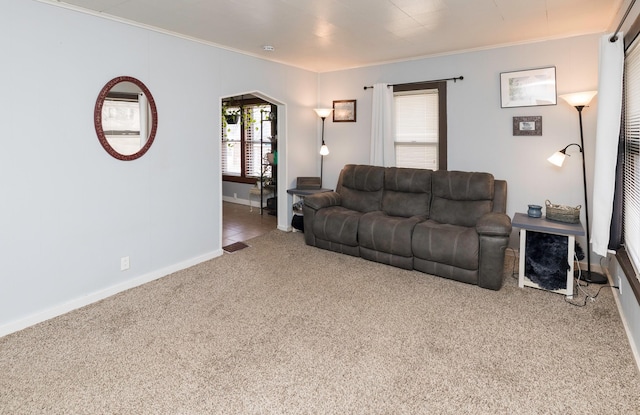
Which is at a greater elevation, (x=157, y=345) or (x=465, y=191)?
(x=465, y=191)

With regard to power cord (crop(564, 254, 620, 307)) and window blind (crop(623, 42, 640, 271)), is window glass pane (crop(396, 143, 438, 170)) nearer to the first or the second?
power cord (crop(564, 254, 620, 307))

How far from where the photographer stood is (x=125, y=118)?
3.34 m

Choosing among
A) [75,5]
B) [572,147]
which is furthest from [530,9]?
[75,5]

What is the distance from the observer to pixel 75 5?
113 inches

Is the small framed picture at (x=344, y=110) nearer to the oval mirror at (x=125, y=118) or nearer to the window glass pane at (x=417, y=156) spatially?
the window glass pane at (x=417, y=156)

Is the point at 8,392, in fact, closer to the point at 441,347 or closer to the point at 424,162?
the point at 441,347

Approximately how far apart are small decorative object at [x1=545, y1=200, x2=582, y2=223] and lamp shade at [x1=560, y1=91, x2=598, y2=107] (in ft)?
3.34

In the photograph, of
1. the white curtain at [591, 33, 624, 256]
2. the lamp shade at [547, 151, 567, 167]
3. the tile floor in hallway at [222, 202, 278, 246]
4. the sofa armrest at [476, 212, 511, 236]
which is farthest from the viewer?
the tile floor in hallway at [222, 202, 278, 246]

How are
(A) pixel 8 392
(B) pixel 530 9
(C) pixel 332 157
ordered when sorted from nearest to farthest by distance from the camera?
(A) pixel 8 392
(B) pixel 530 9
(C) pixel 332 157

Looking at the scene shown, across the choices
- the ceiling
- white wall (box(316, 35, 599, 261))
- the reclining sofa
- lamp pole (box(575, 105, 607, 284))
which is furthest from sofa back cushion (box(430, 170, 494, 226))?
the ceiling

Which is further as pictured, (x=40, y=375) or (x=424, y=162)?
(x=424, y=162)

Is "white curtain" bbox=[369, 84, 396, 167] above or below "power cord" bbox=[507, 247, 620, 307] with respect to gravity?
above

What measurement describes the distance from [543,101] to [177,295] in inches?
169

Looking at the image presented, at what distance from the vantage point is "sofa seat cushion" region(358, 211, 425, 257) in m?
3.92
